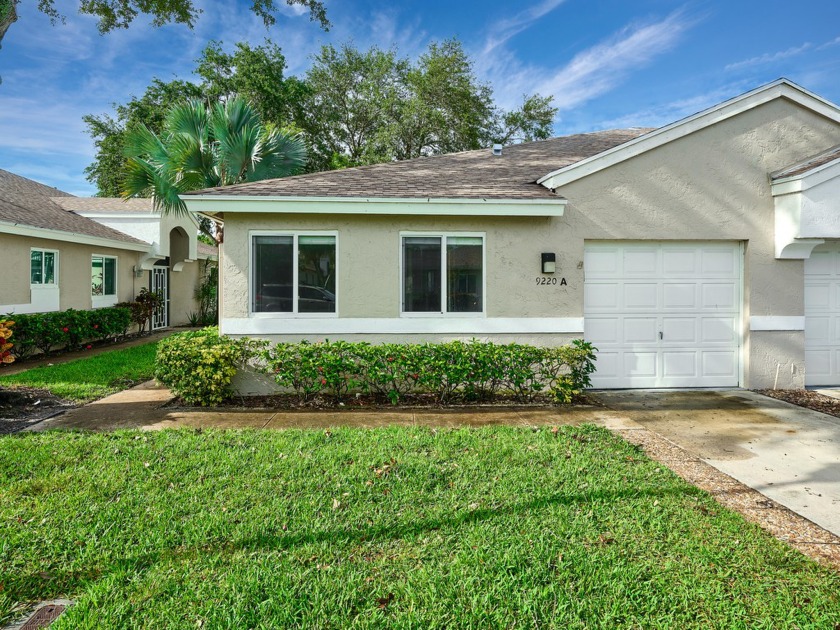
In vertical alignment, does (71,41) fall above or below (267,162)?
above

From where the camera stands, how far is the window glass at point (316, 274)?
778 centimetres

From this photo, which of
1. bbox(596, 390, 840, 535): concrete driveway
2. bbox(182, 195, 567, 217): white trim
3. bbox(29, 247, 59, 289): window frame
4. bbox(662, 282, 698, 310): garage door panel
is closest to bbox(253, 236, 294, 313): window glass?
bbox(182, 195, 567, 217): white trim

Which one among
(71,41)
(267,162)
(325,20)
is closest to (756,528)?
(325,20)

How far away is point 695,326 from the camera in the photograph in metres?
8.31

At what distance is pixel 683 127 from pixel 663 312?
10.3 feet

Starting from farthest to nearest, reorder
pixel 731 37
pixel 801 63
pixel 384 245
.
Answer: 1. pixel 801 63
2. pixel 731 37
3. pixel 384 245

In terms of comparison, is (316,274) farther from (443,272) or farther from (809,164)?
(809,164)

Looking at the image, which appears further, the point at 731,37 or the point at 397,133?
the point at 397,133

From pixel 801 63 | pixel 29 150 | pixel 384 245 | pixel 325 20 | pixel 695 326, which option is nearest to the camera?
pixel 384 245

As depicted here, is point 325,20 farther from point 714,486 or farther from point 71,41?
point 714,486

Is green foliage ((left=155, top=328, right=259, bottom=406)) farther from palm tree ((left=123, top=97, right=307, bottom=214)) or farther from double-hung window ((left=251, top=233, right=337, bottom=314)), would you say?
palm tree ((left=123, top=97, right=307, bottom=214))

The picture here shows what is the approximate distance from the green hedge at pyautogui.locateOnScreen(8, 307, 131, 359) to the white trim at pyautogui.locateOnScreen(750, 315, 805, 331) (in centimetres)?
1540

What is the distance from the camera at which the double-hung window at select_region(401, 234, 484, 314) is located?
7871mm

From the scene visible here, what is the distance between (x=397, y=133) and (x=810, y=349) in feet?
78.9
